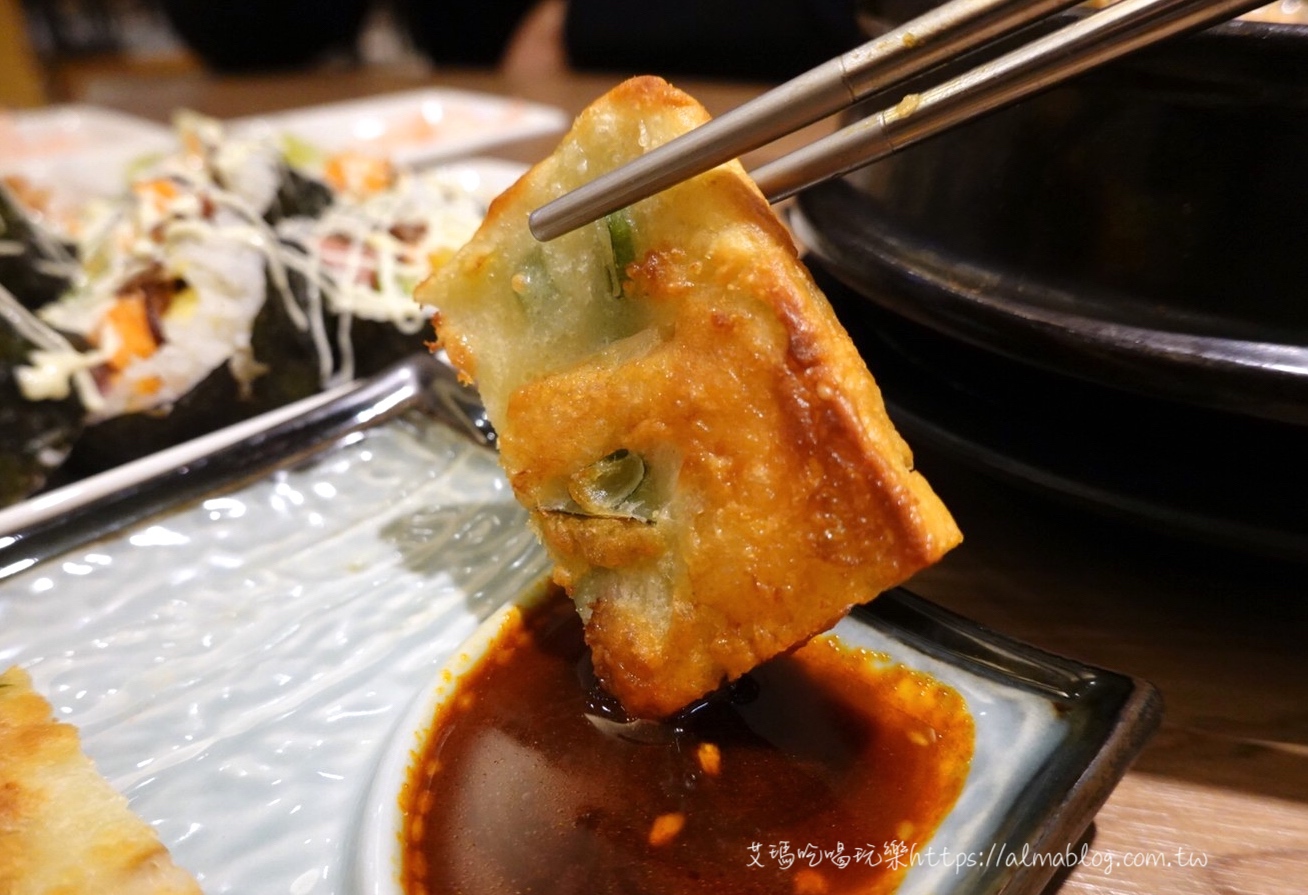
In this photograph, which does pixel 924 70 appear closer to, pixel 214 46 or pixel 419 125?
pixel 419 125

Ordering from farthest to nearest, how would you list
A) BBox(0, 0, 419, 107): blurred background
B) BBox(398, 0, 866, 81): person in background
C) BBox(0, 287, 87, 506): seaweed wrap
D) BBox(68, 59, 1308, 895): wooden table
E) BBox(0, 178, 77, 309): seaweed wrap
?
1. BBox(0, 0, 419, 107): blurred background
2. BBox(398, 0, 866, 81): person in background
3. BBox(0, 178, 77, 309): seaweed wrap
4. BBox(0, 287, 87, 506): seaweed wrap
5. BBox(68, 59, 1308, 895): wooden table

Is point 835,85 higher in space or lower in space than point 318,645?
higher

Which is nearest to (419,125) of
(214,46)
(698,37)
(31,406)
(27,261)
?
(698,37)

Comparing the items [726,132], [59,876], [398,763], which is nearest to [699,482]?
[726,132]

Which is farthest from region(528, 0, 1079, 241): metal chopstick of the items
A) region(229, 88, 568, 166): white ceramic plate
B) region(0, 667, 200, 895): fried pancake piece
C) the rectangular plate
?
region(229, 88, 568, 166): white ceramic plate

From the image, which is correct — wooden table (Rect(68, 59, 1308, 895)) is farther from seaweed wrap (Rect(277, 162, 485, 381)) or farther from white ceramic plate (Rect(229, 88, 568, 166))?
white ceramic plate (Rect(229, 88, 568, 166))
